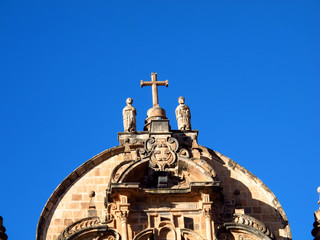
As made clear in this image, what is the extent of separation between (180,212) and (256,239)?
224cm

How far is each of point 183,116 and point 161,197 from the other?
318 centimetres

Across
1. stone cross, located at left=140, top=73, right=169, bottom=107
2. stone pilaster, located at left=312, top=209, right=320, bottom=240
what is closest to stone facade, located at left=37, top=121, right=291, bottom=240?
stone pilaster, located at left=312, top=209, right=320, bottom=240

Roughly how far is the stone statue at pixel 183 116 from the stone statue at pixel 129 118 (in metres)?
1.31

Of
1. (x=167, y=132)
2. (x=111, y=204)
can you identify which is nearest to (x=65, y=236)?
(x=111, y=204)

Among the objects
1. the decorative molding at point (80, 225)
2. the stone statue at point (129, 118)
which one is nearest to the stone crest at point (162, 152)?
the stone statue at point (129, 118)

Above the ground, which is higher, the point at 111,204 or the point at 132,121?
the point at 132,121

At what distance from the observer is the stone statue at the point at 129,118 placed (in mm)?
34891

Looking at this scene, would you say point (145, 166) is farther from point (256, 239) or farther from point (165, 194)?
point (256, 239)

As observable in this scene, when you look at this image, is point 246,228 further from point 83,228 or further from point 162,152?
point 83,228

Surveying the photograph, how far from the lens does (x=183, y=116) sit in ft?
115

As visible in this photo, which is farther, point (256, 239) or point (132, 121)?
point (132, 121)

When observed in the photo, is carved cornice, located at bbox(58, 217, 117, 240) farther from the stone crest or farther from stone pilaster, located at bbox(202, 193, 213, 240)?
stone pilaster, located at bbox(202, 193, 213, 240)

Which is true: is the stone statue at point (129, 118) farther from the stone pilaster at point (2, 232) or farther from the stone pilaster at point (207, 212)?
the stone pilaster at point (2, 232)

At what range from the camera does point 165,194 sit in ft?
108
